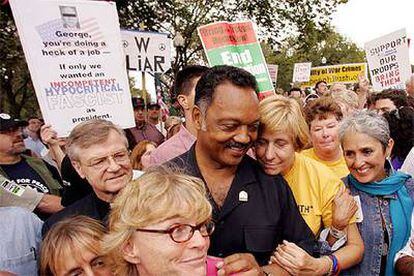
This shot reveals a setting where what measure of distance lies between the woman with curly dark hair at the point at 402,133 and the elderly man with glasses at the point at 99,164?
2227mm

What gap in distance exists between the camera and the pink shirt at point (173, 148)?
324 cm

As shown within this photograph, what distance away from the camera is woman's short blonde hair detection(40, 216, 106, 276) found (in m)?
2.41

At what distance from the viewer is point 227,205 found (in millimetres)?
Answer: 2445

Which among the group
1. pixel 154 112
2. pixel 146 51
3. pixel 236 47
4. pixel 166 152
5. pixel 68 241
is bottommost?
pixel 154 112

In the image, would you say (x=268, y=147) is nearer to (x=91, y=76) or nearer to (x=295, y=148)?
(x=295, y=148)

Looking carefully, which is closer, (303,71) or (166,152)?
(166,152)

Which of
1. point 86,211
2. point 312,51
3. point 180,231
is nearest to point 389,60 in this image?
point 86,211

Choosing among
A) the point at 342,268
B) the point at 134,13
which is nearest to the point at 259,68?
the point at 342,268

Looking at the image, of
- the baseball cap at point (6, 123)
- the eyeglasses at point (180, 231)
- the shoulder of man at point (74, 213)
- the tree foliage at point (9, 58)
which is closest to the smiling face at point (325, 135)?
the shoulder of man at point (74, 213)

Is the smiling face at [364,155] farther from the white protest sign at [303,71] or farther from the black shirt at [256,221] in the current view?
the white protest sign at [303,71]

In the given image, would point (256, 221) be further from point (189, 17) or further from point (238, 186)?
point (189, 17)

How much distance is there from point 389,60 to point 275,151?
5.93m

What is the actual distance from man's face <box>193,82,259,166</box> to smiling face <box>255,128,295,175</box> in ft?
0.84

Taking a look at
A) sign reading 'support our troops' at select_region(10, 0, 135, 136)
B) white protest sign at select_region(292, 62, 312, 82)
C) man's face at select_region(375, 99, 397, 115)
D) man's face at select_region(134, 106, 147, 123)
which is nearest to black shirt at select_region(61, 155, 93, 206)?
sign reading 'support our troops' at select_region(10, 0, 135, 136)
